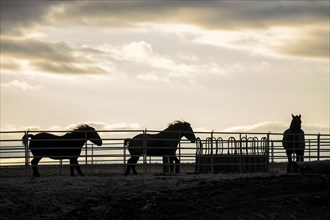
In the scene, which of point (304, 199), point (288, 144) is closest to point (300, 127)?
point (288, 144)

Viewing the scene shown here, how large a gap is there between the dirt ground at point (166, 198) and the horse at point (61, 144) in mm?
2662

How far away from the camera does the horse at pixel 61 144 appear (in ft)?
84.6

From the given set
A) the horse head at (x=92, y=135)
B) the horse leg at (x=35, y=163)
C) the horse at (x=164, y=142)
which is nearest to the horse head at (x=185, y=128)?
the horse at (x=164, y=142)

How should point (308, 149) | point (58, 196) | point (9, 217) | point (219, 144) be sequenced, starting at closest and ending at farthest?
point (9, 217) → point (58, 196) → point (219, 144) → point (308, 149)

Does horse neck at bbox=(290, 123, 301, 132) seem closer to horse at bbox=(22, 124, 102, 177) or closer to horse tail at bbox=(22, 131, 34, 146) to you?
horse at bbox=(22, 124, 102, 177)

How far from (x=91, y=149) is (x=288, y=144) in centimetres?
917

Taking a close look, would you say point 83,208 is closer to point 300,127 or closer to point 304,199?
point 304,199

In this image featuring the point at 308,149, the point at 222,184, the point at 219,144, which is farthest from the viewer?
the point at 308,149

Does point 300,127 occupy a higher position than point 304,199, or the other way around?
point 300,127

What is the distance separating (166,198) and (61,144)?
25.9ft

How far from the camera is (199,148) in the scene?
25.9 meters

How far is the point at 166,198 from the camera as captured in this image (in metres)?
20.0

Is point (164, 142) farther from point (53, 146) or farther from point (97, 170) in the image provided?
point (97, 170)

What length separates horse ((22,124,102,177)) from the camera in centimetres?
2578
